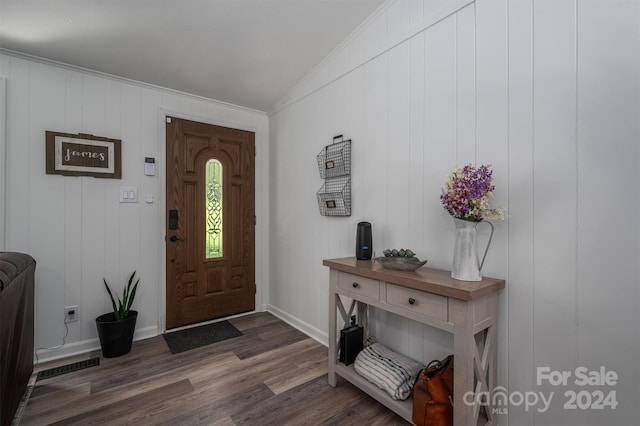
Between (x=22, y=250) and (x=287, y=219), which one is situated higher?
(x=287, y=219)

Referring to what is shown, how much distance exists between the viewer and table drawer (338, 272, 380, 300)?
1.74m

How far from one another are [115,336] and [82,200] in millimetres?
1217

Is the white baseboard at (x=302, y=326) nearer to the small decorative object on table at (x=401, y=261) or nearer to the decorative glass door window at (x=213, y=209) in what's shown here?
the decorative glass door window at (x=213, y=209)

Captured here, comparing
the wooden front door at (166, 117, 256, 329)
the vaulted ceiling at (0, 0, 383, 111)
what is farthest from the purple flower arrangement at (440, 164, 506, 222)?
the wooden front door at (166, 117, 256, 329)

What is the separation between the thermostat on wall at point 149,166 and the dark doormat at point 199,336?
163 centimetres

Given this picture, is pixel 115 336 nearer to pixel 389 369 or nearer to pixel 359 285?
pixel 359 285

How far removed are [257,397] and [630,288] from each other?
2.04m

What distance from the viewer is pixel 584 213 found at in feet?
4.16

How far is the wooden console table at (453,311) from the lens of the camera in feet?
4.31

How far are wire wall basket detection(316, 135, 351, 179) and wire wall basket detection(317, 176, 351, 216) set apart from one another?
0.20 ft

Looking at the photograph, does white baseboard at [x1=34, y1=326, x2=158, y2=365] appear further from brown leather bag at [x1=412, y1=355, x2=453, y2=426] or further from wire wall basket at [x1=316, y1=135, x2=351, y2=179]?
brown leather bag at [x1=412, y1=355, x2=453, y2=426]

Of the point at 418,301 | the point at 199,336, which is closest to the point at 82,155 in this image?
the point at 199,336

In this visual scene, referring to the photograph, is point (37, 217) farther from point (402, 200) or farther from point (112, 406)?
point (402, 200)

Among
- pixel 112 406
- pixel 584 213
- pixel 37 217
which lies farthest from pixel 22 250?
pixel 584 213
